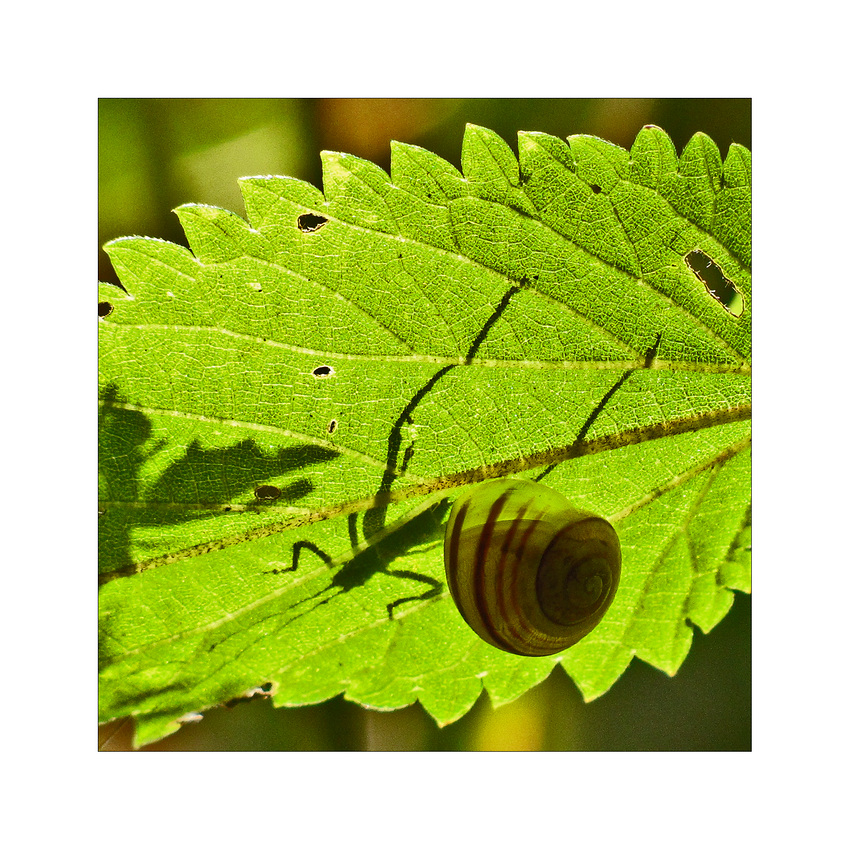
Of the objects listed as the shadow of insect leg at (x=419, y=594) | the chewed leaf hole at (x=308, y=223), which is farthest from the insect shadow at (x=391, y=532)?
the chewed leaf hole at (x=308, y=223)

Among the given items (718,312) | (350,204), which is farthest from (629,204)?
(350,204)

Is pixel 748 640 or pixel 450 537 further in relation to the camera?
pixel 748 640

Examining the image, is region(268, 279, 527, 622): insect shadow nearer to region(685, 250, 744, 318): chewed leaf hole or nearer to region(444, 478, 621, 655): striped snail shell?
region(444, 478, 621, 655): striped snail shell

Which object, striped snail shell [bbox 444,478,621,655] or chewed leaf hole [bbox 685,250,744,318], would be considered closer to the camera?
striped snail shell [bbox 444,478,621,655]

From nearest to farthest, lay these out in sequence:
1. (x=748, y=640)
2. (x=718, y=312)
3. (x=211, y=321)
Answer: (x=211, y=321), (x=718, y=312), (x=748, y=640)

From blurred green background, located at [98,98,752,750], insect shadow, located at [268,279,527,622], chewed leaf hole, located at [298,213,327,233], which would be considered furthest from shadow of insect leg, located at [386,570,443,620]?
chewed leaf hole, located at [298,213,327,233]

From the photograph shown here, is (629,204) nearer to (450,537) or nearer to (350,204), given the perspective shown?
(350,204)

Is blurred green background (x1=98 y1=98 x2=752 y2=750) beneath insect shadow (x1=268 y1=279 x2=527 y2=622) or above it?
above

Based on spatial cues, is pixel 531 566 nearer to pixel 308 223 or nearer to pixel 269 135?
pixel 308 223
